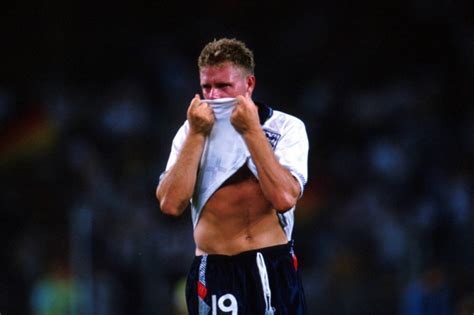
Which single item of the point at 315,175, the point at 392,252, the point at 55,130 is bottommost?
the point at 392,252

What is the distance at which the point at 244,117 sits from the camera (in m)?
3.20

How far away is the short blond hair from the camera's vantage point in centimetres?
338

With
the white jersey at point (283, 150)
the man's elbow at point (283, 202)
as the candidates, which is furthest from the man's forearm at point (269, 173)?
the white jersey at point (283, 150)

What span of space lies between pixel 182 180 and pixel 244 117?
1.02ft

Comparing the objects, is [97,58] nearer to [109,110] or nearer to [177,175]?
[109,110]

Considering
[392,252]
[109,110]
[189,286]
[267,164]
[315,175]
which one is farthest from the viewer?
[109,110]

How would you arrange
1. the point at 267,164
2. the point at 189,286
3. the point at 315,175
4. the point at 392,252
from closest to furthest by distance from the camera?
the point at 267,164, the point at 189,286, the point at 392,252, the point at 315,175

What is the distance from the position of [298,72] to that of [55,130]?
6.53ft

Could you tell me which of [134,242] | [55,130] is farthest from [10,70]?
[134,242]

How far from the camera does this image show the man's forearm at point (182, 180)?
3.26 metres

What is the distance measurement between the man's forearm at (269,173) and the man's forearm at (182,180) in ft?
0.66

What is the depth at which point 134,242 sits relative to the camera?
6582 mm

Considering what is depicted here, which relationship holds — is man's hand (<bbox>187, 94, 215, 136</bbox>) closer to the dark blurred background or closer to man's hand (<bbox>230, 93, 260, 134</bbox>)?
man's hand (<bbox>230, 93, 260, 134</bbox>)

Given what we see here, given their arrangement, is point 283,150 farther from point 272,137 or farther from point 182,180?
point 182,180
